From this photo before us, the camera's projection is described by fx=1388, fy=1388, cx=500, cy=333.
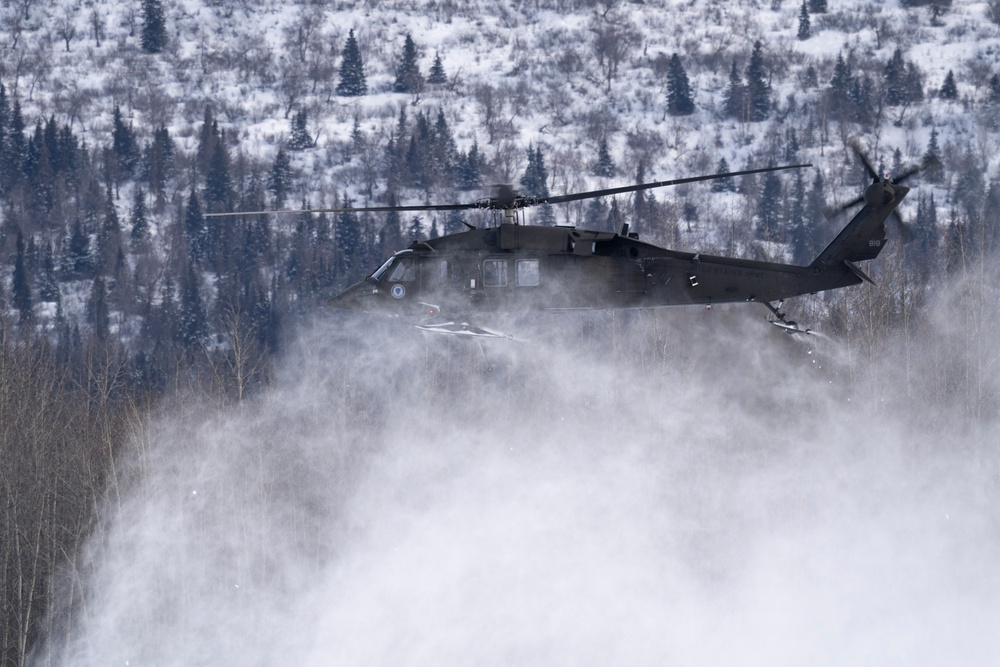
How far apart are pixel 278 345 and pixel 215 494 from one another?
51.2m

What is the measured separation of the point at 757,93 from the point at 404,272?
473 ft

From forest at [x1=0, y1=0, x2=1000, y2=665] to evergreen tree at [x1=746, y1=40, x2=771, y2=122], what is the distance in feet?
1.25

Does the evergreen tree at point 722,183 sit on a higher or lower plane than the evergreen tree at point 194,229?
higher

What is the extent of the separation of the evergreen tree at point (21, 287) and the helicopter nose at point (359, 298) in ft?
334

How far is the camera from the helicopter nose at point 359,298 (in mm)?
29172

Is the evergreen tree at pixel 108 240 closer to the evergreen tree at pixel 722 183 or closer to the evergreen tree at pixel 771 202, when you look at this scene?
the evergreen tree at pixel 722 183

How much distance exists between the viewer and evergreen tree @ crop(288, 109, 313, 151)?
525ft

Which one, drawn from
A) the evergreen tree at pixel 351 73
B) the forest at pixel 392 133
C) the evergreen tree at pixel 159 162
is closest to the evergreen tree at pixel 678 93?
the forest at pixel 392 133

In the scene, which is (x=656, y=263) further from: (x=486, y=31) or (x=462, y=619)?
(x=486, y=31)

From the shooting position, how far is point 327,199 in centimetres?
14675

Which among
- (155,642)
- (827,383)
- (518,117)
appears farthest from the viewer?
(518,117)

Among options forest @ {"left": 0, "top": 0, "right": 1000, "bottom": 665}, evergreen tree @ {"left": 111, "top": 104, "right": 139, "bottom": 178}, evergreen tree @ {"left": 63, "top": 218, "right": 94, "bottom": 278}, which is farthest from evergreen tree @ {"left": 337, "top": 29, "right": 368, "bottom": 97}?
evergreen tree @ {"left": 63, "top": 218, "right": 94, "bottom": 278}

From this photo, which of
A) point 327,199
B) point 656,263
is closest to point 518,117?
point 327,199

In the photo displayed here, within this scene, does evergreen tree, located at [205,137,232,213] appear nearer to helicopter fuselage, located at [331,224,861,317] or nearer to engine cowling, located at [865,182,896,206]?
helicopter fuselage, located at [331,224,861,317]
